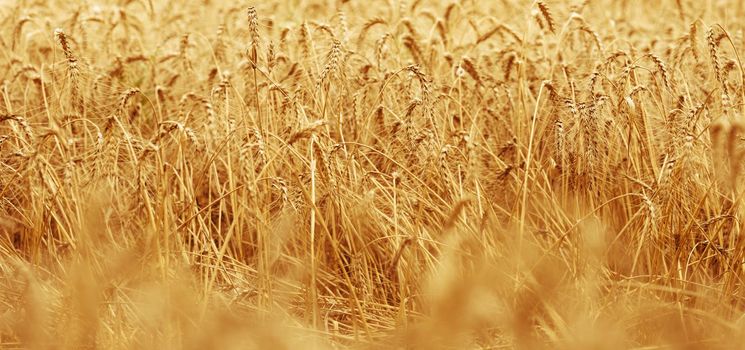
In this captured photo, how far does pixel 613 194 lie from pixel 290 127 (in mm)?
1095

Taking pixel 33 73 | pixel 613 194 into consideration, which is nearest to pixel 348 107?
pixel 613 194

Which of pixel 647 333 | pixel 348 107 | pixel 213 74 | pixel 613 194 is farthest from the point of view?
pixel 213 74

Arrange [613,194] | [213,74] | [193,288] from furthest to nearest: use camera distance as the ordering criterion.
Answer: [213,74] < [613,194] < [193,288]

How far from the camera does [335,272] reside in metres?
2.36

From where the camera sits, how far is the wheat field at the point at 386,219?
173cm

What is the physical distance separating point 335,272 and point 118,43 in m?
2.74

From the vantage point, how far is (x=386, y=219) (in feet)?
8.33

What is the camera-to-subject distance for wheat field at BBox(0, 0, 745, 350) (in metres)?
1.73

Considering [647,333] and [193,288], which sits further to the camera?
[193,288]

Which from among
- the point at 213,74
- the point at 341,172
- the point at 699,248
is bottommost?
the point at 699,248

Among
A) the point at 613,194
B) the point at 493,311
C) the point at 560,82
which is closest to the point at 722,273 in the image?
the point at 613,194

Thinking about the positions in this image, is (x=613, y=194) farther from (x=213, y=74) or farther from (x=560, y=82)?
(x=213, y=74)

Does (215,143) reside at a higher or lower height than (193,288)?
higher

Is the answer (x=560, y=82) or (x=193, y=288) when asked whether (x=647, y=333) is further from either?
(x=560, y=82)
